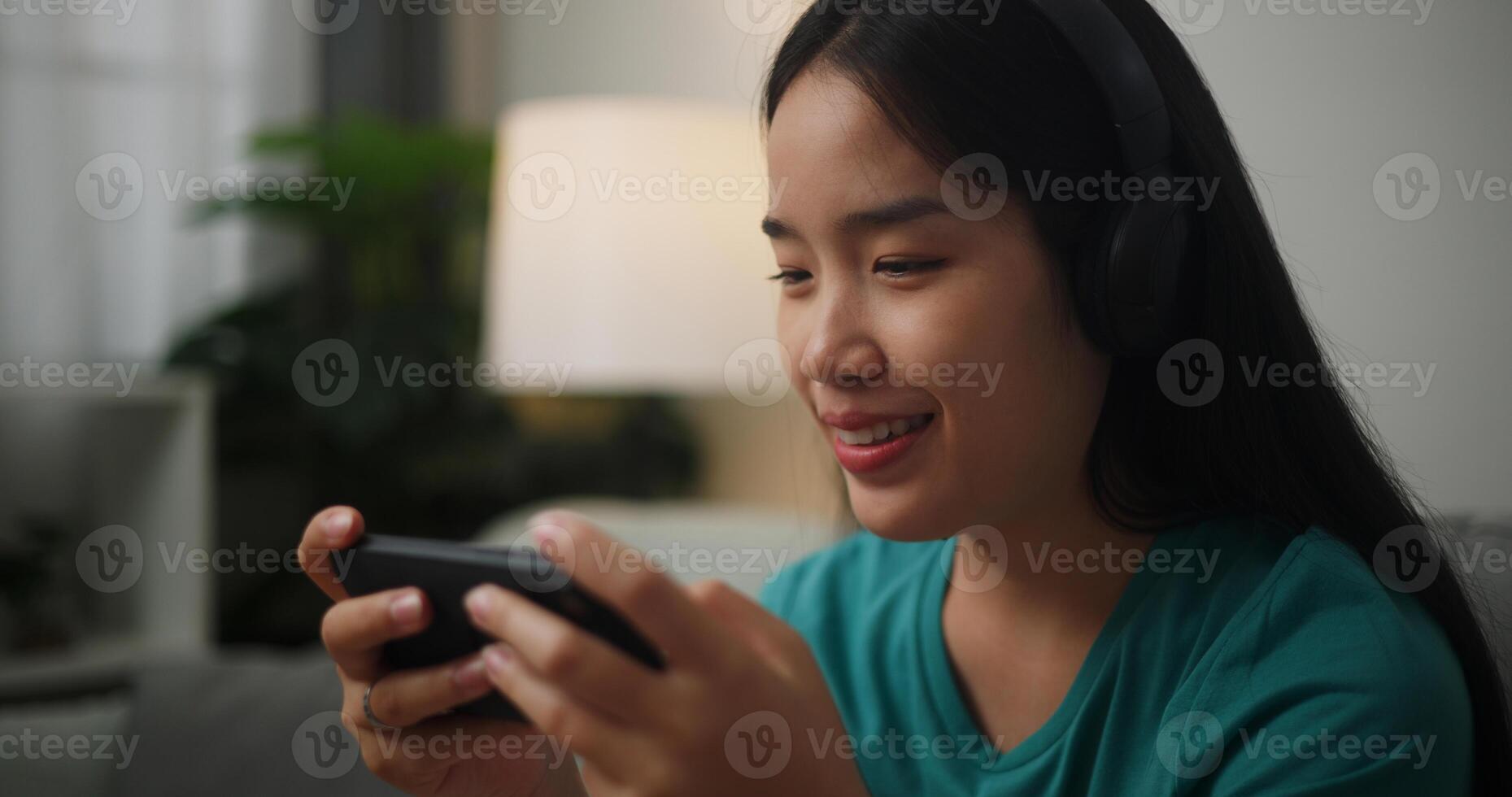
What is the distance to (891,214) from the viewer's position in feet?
2.50

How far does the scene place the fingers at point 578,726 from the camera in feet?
1.82

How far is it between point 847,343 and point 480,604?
1.06ft

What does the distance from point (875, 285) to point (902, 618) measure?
0.35 meters

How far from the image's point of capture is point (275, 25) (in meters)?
2.77

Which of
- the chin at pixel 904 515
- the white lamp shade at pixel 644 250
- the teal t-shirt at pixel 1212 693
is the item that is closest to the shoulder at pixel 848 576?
the teal t-shirt at pixel 1212 693

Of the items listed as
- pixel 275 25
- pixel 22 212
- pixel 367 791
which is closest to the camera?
pixel 367 791

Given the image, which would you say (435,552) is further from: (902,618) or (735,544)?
(735,544)

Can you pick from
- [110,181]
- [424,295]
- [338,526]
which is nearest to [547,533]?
[338,526]

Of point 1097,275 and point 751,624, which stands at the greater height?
point 1097,275

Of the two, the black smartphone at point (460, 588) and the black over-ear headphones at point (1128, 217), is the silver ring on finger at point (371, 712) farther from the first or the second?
the black over-ear headphones at point (1128, 217)

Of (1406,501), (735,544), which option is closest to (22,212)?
(735,544)

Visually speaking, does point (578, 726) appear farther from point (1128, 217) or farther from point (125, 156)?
point (125, 156)

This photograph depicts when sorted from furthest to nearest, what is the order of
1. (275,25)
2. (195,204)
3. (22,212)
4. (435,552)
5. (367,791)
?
(275,25) → (195,204) → (22,212) → (367,791) → (435,552)

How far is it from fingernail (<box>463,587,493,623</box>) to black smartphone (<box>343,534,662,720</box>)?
15 millimetres
